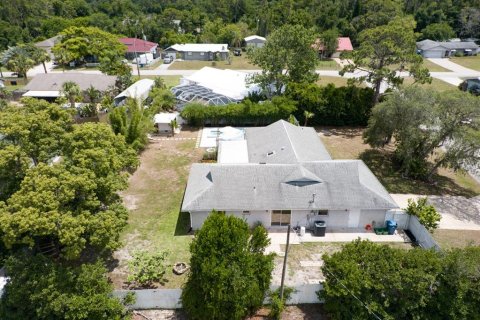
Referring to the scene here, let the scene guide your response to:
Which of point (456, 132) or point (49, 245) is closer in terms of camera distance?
point (49, 245)

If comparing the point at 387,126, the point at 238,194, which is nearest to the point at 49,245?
the point at 238,194

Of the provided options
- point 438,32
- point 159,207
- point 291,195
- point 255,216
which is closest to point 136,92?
point 159,207

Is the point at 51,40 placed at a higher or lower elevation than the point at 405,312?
higher

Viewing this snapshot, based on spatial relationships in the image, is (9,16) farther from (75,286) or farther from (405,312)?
(405,312)

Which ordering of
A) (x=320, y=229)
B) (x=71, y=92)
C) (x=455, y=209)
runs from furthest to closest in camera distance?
(x=71, y=92), (x=455, y=209), (x=320, y=229)

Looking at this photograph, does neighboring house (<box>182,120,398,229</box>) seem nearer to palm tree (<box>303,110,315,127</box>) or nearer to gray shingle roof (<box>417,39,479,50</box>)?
palm tree (<box>303,110,315,127</box>)

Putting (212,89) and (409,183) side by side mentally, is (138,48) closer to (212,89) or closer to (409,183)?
(212,89)

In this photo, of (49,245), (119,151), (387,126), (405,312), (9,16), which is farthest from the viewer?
(9,16)
